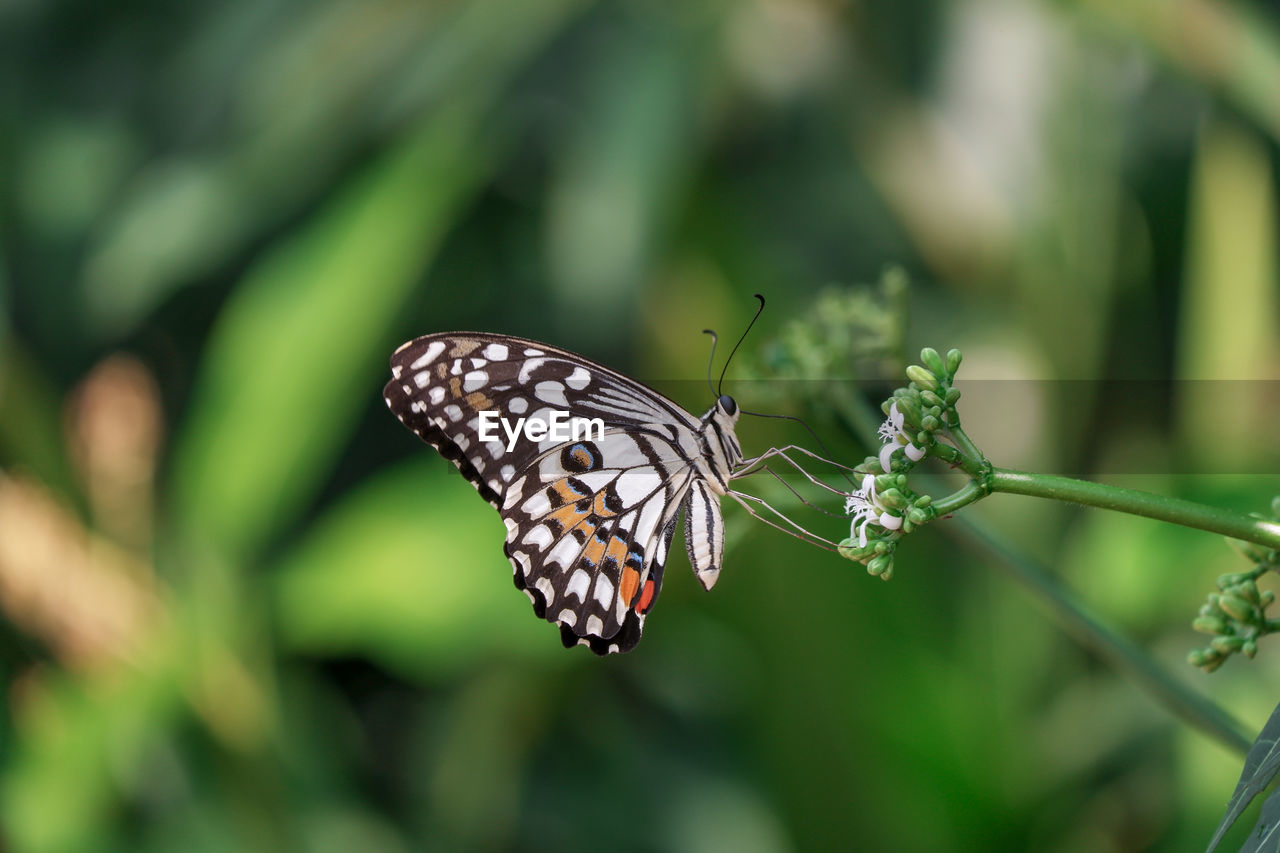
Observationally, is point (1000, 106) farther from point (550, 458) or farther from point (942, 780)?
point (550, 458)

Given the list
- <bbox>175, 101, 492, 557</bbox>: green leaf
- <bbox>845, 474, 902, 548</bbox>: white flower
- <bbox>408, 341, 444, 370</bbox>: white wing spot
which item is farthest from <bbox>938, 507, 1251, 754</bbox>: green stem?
<bbox>175, 101, 492, 557</bbox>: green leaf

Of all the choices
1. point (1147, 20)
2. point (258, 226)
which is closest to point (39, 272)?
point (258, 226)

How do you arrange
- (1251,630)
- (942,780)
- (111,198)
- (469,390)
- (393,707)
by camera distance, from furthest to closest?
(111,198), (393,707), (942,780), (469,390), (1251,630)

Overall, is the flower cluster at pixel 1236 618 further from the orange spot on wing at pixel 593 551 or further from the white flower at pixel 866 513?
the orange spot on wing at pixel 593 551

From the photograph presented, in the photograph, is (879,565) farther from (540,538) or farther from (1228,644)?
(540,538)

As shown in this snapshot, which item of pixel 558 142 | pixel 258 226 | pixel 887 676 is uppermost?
pixel 558 142

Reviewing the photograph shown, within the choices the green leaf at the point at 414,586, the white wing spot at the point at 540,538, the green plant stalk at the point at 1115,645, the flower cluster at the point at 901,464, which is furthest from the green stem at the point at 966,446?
the green leaf at the point at 414,586

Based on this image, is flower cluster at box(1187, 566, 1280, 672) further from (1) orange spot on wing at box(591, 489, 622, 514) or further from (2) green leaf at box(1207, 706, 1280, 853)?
A: (1) orange spot on wing at box(591, 489, 622, 514)
